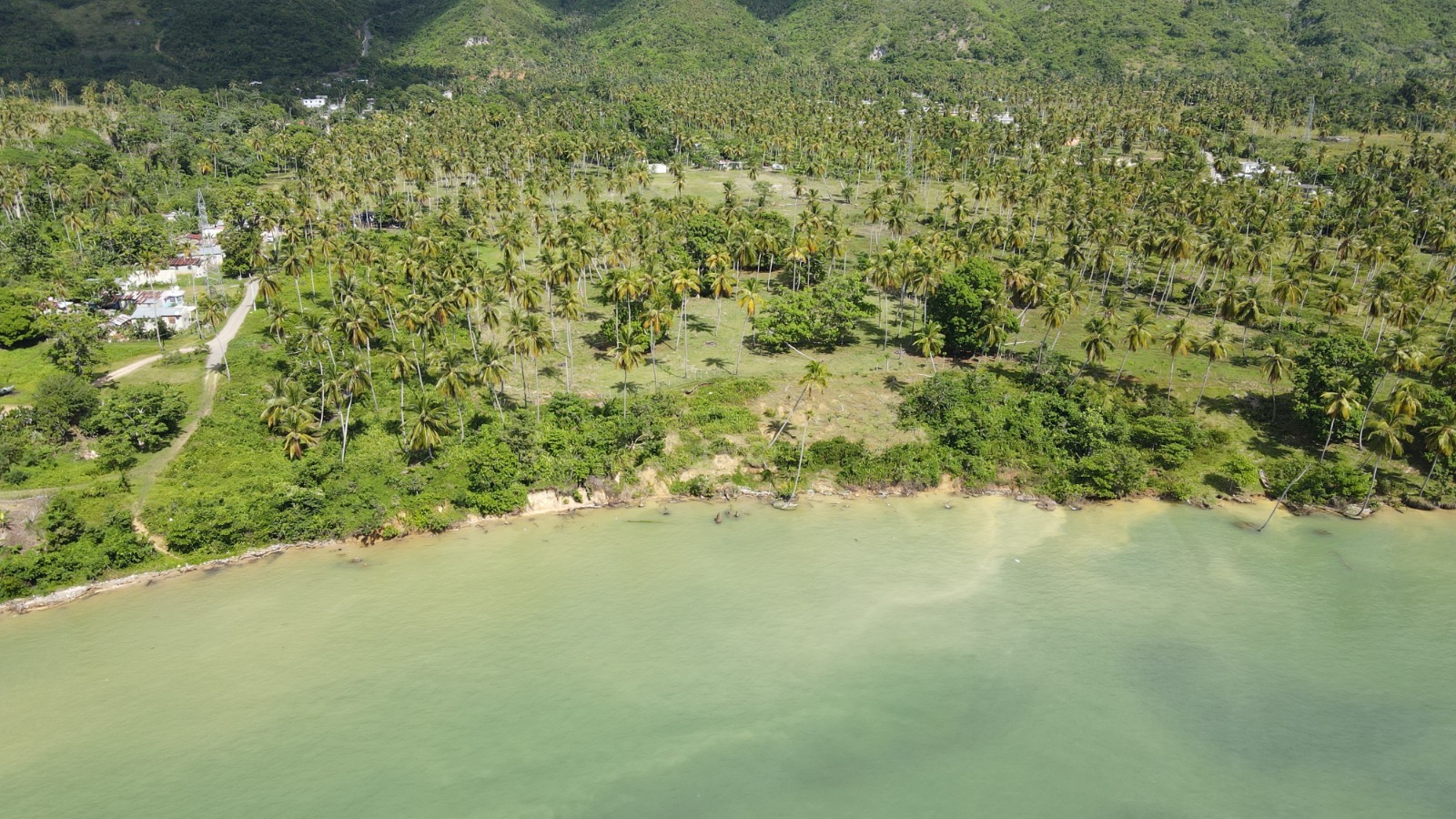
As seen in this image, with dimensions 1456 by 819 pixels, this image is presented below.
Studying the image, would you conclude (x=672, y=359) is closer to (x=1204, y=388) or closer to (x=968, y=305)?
(x=968, y=305)

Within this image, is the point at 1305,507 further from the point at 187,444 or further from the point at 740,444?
the point at 187,444

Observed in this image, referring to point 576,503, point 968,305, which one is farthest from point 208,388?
point 968,305

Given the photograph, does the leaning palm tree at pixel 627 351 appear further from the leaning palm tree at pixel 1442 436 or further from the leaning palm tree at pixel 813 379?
the leaning palm tree at pixel 1442 436

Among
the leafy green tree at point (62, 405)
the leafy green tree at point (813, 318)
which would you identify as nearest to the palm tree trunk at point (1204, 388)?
the leafy green tree at point (813, 318)

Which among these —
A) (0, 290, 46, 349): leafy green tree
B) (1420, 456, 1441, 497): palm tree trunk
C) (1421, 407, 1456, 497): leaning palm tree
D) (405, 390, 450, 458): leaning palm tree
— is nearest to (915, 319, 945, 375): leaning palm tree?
(1421, 407, 1456, 497): leaning palm tree

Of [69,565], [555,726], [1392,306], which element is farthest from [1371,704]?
[69,565]

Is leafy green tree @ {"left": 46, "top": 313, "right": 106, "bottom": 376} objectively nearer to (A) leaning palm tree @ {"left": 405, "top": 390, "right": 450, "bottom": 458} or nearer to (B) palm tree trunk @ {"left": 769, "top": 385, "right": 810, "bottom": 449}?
(A) leaning palm tree @ {"left": 405, "top": 390, "right": 450, "bottom": 458}
